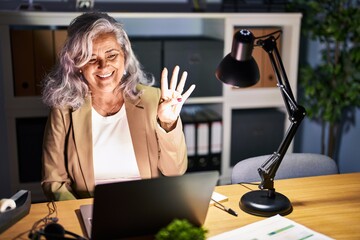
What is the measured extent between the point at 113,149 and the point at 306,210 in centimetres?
79

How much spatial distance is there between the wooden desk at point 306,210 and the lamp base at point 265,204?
22 millimetres

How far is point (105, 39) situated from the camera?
1.96 metres

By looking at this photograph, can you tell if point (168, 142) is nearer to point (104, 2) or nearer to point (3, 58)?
point (3, 58)

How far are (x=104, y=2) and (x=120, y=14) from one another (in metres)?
0.43

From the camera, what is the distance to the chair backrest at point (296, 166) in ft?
6.35

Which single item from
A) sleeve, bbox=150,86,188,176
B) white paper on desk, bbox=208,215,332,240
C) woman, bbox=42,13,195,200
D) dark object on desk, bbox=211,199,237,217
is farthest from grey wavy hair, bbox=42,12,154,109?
white paper on desk, bbox=208,215,332,240

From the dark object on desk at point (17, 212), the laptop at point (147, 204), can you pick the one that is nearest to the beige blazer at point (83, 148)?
the dark object on desk at point (17, 212)

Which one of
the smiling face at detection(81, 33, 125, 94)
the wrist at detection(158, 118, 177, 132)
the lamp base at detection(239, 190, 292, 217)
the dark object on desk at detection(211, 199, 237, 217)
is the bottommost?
the dark object on desk at detection(211, 199, 237, 217)

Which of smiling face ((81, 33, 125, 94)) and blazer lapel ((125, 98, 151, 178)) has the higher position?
smiling face ((81, 33, 125, 94))

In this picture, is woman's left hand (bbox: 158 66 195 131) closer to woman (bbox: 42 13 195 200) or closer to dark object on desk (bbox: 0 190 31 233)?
woman (bbox: 42 13 195 200)

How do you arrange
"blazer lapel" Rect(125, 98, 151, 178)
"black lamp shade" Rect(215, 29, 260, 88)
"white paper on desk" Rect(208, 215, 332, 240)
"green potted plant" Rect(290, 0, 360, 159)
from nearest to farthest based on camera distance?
"white paper on desk" Rect(208, 215, 332, 240)
"black lamp shade" Rect(215, 29, 260, 88)
"blazer lapel" Rect(125, 98, 151, 178)
"green potted plant" Rect(290, 0, 360, 159)

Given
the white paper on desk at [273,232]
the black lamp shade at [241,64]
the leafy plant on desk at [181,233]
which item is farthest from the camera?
the black lamp shade at [241,64]

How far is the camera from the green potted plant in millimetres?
3006

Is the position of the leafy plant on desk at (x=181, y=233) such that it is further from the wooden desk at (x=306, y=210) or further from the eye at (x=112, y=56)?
the eye at (x=112, y=56)
